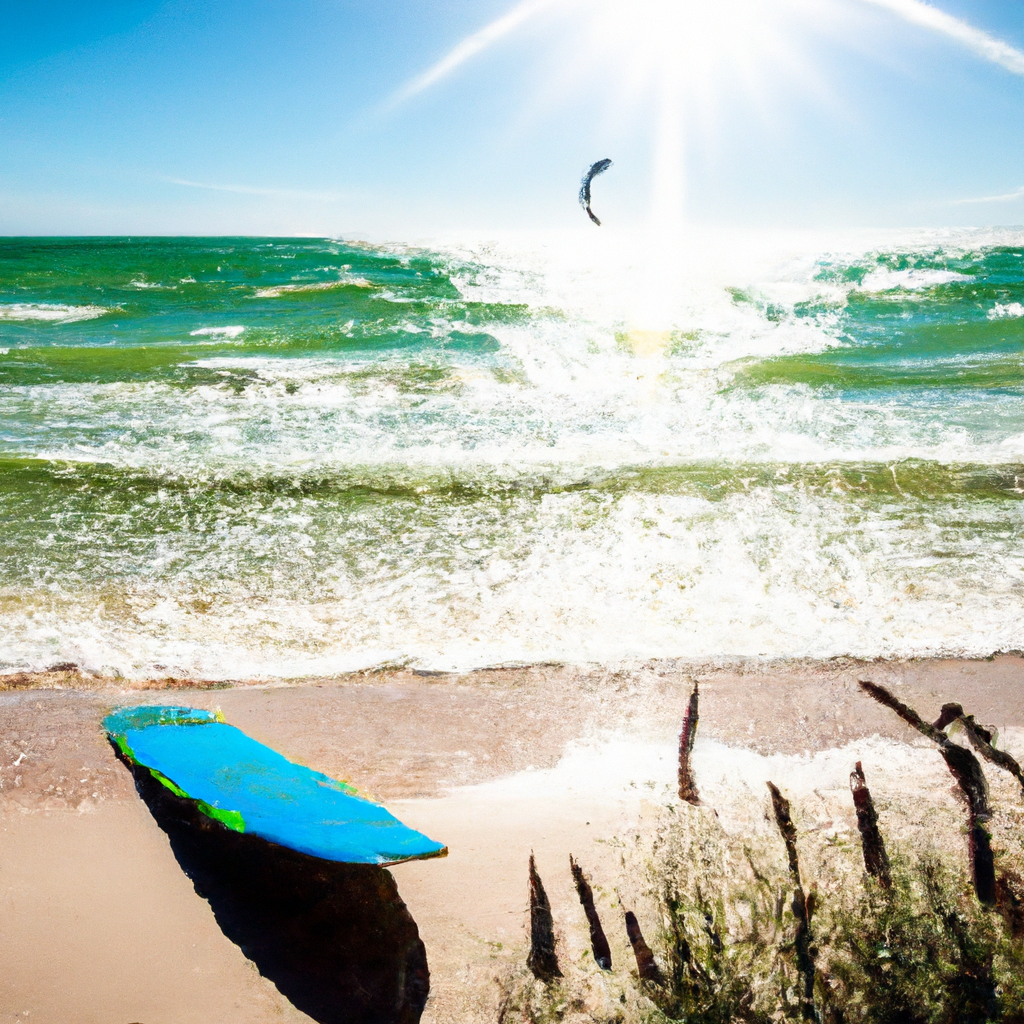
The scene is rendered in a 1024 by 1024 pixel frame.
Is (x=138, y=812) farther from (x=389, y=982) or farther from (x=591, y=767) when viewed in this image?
(x=591, y=767)

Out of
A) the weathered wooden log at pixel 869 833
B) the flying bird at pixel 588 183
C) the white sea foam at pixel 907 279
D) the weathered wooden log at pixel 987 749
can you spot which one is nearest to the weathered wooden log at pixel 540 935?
the weathered wooden log at pixel 869 833

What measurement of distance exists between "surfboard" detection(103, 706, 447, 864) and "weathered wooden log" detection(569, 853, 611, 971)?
21.3 inches

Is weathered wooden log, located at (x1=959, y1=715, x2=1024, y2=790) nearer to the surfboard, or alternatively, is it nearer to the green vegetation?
the green vegetation

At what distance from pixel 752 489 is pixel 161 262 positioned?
28.5 m

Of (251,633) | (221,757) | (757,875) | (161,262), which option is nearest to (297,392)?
(251,633)

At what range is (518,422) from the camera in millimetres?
7934

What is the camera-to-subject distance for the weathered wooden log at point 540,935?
84.0 inches

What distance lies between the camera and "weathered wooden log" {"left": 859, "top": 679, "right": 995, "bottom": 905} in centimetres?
236

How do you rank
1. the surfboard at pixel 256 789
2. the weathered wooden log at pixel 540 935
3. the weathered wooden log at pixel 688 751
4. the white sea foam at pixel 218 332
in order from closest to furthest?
the weathered wooden log at pixel 540 935
the surfboard at pixel 256 789
the weathered wooden log at pixel 688 751
the white sea foam at pixel 218 332

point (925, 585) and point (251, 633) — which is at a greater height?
point (925, 585)

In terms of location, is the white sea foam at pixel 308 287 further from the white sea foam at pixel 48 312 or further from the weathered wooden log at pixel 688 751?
the weathered wooden log at pixel 688 751

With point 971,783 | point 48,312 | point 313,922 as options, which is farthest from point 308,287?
point 971,783

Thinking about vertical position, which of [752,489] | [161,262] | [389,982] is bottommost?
[389,982]

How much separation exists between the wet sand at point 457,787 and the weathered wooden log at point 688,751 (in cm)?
5
